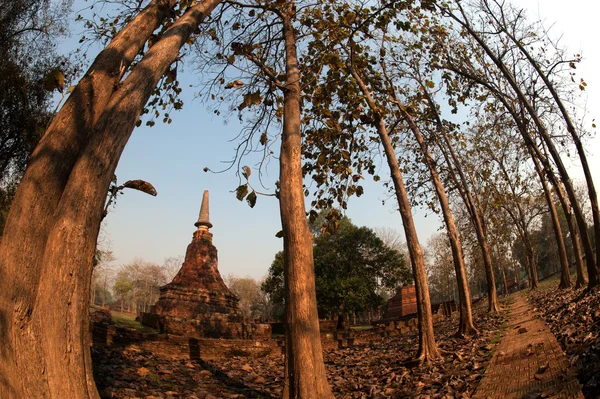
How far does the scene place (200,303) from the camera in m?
16.4

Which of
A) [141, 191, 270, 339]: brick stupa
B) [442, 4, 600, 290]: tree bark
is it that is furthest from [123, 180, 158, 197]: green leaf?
[141, 191, 270, 339]: brick stupa

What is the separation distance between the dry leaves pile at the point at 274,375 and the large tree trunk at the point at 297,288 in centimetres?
150

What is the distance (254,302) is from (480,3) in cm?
4981

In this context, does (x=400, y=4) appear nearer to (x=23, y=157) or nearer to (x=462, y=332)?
(x=462, y=332)

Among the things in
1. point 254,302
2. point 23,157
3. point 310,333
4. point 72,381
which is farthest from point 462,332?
point 254,302

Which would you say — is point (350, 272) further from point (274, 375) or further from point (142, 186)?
point (142, 186)

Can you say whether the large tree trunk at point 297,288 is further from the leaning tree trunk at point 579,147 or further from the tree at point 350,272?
the tree at point 350,272

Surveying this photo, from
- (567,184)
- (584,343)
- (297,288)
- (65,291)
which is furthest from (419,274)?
(65,291)

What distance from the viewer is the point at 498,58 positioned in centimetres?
1172

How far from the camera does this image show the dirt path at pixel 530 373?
3492 mm

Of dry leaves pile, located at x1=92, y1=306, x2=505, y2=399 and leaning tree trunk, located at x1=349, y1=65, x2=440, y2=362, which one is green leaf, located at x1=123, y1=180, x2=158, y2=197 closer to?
dry leaves pile, located at x1=92, y1=306, x2=505, y2=399

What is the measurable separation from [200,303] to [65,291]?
14.4 m

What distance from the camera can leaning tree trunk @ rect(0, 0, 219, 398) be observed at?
8.09ft

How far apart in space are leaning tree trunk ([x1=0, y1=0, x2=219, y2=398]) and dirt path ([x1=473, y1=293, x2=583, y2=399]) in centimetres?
371
